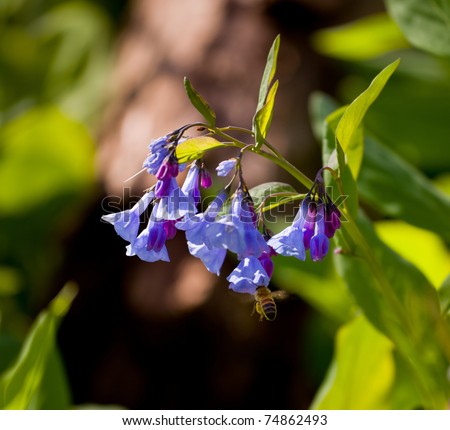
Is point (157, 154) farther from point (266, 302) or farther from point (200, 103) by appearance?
point (266, 302)

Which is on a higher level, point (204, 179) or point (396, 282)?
point (204, 179)

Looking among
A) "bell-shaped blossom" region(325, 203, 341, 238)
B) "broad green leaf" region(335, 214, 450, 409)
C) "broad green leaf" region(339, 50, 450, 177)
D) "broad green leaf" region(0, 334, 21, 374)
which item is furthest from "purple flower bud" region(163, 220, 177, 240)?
"broad green leaf" region(339, 50, 450, 177)

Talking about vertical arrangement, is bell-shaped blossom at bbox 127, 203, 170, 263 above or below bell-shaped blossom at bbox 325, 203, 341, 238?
above

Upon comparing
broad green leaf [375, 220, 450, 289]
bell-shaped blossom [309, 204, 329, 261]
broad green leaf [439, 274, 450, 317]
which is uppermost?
bell-shaped blossom [309, 204, 329, 261]

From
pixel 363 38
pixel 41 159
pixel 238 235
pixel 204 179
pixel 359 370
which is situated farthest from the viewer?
pixel 41 159

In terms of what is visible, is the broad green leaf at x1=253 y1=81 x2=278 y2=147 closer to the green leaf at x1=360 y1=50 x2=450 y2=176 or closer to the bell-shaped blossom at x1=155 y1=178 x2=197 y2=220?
the bell-shaped blossom at x1=155 y1=178 x2=197 y2=220

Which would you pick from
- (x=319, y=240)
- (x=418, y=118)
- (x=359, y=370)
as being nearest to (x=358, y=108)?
(x=319, y=240)

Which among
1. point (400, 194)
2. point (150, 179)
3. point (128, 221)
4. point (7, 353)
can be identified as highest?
point (128, 221)
